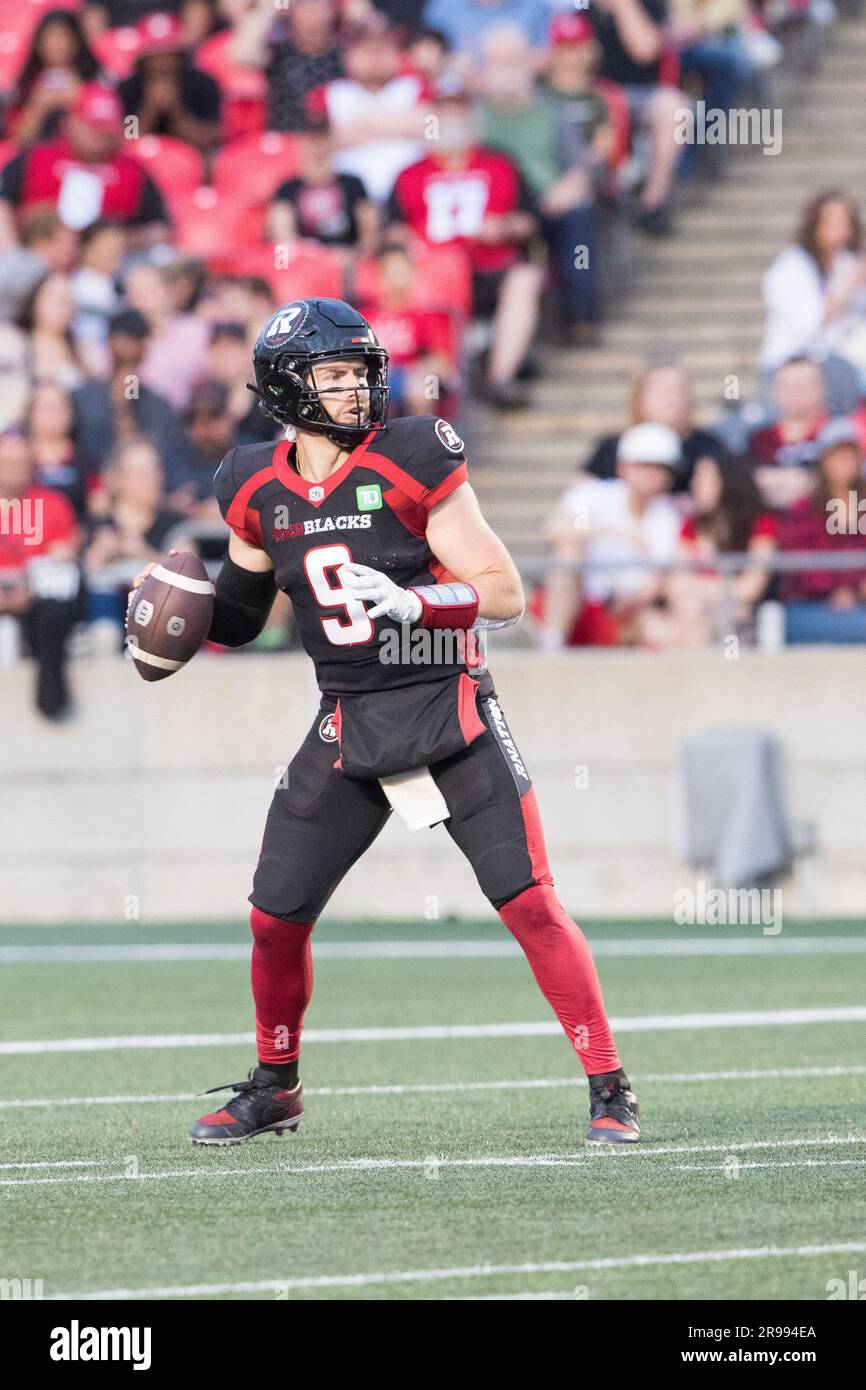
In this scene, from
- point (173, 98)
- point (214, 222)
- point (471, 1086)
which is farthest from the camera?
point (173, 98)

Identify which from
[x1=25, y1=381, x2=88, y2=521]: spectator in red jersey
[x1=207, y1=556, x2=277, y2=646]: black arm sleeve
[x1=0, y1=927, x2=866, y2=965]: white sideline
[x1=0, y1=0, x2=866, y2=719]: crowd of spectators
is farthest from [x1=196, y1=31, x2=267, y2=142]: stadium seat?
[x1=207, y1=556, x2=277, y2=646]: black arm sleeve

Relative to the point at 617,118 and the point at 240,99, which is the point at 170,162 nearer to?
the point at 240,99

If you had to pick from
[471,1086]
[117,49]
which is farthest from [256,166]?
[471,1086]

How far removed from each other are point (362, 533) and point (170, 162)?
11.1 meters

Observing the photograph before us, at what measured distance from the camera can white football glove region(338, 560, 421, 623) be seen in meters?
5.76

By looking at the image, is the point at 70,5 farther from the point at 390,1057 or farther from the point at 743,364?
the point at 390,1057

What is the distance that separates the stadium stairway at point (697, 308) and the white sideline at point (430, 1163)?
8.86 metres

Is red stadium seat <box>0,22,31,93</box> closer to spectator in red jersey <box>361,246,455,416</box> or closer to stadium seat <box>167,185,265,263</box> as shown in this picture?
stadium seat <box>167,185,265,263</box>

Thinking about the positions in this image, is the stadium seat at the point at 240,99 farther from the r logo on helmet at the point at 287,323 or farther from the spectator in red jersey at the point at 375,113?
the r logo on helmet at the point at 287,323

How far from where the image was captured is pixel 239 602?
21.1ft

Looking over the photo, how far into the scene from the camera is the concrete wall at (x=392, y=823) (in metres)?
12.8

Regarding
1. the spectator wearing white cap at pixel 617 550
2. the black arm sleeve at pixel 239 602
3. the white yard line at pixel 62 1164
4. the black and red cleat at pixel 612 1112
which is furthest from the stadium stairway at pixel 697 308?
the white yard line at pixel 62 1164

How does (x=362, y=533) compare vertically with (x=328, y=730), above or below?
above

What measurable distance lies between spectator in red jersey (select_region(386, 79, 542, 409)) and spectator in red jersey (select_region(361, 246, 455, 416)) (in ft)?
2.08
